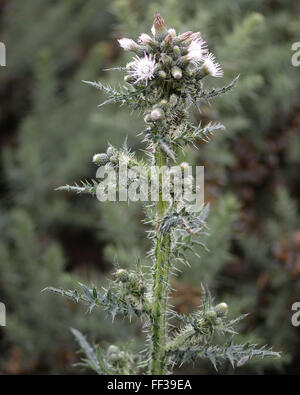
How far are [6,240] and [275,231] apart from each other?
239 centimetres

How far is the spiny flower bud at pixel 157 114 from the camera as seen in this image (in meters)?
1.75

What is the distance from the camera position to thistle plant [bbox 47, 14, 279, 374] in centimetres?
182

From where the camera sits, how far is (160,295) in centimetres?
210

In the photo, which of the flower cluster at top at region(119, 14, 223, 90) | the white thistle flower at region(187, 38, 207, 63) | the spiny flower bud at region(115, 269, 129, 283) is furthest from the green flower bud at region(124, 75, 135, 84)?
the spiny flower bud at region(115, 269, 129, 283)

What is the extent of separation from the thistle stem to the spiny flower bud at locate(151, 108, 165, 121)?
0.24 meters

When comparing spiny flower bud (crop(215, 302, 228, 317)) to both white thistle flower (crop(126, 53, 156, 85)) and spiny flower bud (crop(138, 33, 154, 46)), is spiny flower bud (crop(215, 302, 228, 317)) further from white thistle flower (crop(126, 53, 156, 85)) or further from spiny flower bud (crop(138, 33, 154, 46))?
spiny flower bud (crop(138, 33, 154, 46))

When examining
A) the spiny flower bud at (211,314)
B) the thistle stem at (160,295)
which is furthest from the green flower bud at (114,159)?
the spiny flower bud at (211,314)

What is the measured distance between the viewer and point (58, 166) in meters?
4.47

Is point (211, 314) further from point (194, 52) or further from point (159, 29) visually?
point (159, 29)

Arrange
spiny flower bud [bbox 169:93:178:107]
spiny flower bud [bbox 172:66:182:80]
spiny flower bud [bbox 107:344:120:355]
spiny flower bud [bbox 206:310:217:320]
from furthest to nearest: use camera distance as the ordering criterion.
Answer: spiny flower bud [bbox 107:344:120:355], spiny flower bud [bbox 206:310:217:320], spiny flower bud [bbox 169:93:178:107], spiny flower bud [bbox 172:66:182:80]

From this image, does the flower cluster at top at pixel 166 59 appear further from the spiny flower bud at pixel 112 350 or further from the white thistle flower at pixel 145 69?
the spiny flower bud at pixel 112 350

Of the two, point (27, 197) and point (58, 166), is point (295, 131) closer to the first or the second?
point (58, 166)

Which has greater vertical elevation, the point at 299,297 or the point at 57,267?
the point at 57,267

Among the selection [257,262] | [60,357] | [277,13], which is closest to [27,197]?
[60,357]
